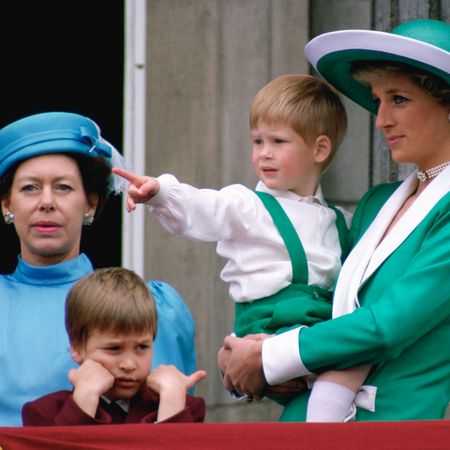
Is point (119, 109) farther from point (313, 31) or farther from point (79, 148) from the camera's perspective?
point (79, 148)

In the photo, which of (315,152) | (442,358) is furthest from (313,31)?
(442,358)

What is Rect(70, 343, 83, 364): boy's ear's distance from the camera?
358 cm

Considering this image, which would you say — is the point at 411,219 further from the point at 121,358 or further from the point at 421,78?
the point at 121,358

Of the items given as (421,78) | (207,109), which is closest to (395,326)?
(421,78)

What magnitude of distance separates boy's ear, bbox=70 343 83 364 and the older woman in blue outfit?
29 cm

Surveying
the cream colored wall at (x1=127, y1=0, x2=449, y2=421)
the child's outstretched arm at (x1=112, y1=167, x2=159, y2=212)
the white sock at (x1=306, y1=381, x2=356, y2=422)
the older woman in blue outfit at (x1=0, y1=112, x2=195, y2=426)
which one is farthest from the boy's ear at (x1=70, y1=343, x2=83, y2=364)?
the cream colored wall at (x1=127, y1=0, x2=449, y2=421)

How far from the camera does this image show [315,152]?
4.16m

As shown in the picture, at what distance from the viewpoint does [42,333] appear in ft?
13.0

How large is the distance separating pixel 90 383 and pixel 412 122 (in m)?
1.12

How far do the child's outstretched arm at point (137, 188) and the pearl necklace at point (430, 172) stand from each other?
72cm

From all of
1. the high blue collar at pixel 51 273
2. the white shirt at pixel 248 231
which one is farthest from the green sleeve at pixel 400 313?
the high blue collar at pixel 51 273

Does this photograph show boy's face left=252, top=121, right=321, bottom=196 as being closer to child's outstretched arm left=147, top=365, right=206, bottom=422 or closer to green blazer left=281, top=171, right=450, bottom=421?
green blazer left=281, top=171, right=450, bottom=421

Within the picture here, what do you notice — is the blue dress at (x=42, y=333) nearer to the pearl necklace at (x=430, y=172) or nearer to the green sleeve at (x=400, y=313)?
the green sleeve at (x=400, y=313)

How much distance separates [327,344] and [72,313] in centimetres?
66
